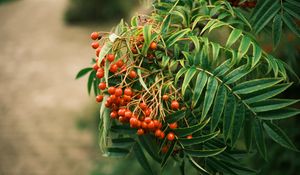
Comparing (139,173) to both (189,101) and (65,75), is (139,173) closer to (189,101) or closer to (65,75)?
(189,101)

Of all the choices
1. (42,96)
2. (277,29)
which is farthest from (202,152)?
(42,96)

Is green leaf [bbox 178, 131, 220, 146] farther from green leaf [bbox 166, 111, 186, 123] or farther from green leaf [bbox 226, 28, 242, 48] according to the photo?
green leaf [bbox 226, 28, 242, 48]

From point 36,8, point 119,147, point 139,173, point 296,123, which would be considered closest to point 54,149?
point 139,173

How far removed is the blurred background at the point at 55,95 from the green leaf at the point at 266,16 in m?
0.77

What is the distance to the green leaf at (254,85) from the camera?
131 centimetres

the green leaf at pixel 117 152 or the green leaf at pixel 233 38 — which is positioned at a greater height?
the green leaf at pixel 233 38

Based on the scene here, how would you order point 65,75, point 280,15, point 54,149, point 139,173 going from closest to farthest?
point 280,15
point 139,173
point 54,149
point 65,75

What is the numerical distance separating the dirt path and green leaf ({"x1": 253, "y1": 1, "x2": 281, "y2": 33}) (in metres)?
4.23

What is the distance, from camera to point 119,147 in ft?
5.19

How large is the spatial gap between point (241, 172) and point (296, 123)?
1782 mm

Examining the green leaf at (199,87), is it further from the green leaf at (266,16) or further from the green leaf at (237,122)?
the green leaf at (266,16)

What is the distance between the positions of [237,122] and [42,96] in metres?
6.41

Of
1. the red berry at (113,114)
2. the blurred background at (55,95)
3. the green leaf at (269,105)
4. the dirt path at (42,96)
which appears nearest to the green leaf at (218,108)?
the green leaf at (269,105)

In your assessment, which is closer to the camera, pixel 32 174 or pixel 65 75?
pixel 32 174
